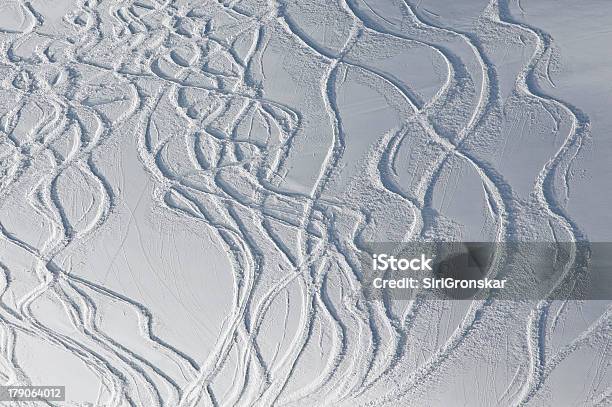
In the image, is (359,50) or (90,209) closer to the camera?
(90,209)

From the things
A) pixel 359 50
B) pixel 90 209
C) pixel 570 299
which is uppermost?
pixel 359 50

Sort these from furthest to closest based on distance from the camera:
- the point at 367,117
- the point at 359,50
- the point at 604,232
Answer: the point at 359,50
the point at 367,117
the point at 604,232

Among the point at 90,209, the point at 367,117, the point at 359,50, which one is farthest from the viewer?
the point at 359,50

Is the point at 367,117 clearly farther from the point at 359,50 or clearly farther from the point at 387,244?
the point at 387,244

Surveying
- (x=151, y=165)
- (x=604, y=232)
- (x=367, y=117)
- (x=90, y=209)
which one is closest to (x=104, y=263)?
(x=90, y=209)
